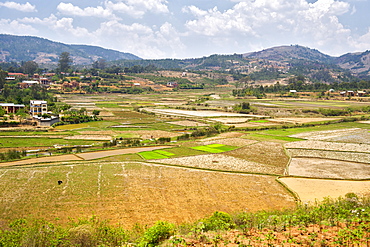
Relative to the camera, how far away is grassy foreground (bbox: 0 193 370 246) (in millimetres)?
13195

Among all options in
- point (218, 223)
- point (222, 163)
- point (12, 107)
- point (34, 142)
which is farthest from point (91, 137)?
point (218, 223)

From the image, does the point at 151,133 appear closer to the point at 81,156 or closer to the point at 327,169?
the point at 81,156

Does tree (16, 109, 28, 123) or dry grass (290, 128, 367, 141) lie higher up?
dry grass (290, 128, 367, 141)

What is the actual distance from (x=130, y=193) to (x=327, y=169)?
60.9 feet

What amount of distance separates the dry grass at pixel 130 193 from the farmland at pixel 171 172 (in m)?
0.06

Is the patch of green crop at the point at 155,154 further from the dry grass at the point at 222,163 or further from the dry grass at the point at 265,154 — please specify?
the dry grass at the point at 265,154

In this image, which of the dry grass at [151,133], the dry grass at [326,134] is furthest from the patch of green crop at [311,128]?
the dry grass at [151,133]

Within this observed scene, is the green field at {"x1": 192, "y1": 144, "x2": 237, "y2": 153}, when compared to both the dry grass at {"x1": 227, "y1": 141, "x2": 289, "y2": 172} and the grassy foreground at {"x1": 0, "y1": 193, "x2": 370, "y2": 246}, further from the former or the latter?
the grassy foreground at {"x1": 0, "y1": 193, "x2": 370, "y2": 246}

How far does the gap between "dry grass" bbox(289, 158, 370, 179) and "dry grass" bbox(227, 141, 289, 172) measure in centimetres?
121

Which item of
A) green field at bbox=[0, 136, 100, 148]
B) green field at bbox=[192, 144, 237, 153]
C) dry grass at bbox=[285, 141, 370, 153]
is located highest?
dry grass at bbox=[285, 141, 370, 153]

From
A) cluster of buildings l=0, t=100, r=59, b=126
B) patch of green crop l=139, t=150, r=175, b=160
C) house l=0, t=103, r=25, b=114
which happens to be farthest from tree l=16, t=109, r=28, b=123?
patch of green crop l=139, t=150, r=175, b=160

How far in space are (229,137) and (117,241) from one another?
34.2 m

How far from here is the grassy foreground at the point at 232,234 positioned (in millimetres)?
13195

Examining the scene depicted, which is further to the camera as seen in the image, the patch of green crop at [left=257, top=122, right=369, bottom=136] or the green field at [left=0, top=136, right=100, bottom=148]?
the patch of green crop at [left=257, top=122, right=369, bottom=136]
